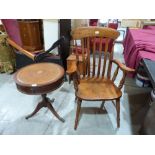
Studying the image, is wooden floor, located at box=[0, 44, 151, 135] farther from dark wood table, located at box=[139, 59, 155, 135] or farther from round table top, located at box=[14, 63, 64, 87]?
round table top, located at box=[14, 63, 64, 87]

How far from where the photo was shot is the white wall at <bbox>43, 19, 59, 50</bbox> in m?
2.50

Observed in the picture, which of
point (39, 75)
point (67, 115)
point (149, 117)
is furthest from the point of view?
point (67, 115)

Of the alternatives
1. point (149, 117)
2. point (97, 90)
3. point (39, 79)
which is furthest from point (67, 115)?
point (149, 117)

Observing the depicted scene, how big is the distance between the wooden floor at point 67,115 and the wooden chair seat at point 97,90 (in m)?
0.42

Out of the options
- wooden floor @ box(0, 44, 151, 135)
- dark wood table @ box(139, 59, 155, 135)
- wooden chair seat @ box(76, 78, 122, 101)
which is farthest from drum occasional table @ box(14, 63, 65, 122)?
dark wood table @ box(139, 59, 155, 135)

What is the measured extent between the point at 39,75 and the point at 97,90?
1.99 ft

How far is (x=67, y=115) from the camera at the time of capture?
205 centimetres

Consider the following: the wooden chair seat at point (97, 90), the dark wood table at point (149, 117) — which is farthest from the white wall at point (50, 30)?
the dark wood table at point (149, 117)

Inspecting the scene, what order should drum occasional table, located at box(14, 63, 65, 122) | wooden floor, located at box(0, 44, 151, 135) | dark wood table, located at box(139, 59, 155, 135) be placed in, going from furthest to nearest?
wooden floor, located at box(0, 44, 151, 135), drum occasional table, located at box(14, 63, 65, 122), dark wood table, located at box(139, 59, 155, 135)

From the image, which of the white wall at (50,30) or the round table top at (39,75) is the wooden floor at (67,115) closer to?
the round table top at (39,75)

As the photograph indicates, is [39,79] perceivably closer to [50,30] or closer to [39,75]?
[39,75]

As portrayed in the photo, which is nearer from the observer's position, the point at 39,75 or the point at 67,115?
the point at 39,75

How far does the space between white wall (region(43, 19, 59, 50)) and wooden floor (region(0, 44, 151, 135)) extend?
0.80 meters
